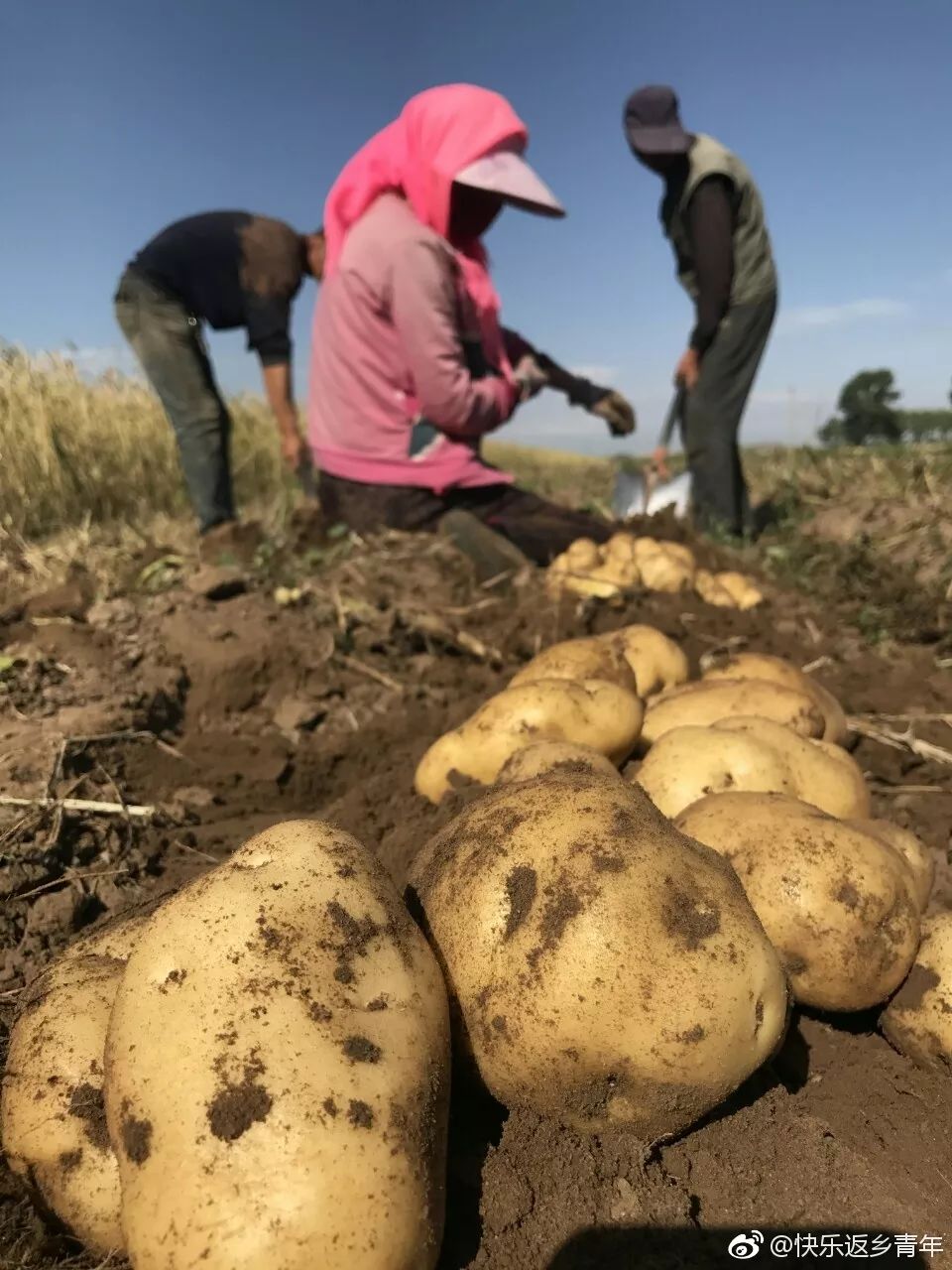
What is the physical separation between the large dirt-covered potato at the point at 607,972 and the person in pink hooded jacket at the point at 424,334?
3.13m

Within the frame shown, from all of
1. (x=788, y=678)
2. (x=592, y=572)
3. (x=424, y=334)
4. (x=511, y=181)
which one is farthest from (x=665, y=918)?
(x=511, y=181)

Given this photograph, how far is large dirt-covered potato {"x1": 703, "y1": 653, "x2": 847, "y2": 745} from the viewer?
233 cm

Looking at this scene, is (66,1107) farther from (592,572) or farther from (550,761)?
(592,572)

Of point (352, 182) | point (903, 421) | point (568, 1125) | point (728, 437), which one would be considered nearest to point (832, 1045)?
point (568, 1125)

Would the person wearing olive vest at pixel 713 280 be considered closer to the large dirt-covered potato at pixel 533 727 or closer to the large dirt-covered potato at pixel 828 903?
the large dirt-covered potato at pixel 533 727

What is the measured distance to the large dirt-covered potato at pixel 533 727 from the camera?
6.63 ft

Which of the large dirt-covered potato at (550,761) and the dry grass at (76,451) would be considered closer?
the large dirt-covered potato at (550,761)

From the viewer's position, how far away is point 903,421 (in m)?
11.5

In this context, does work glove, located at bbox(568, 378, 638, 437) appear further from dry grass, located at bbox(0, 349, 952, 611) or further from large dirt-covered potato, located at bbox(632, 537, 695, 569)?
large dirt-covered potato, located at bbox(632, 537, 695, 569)

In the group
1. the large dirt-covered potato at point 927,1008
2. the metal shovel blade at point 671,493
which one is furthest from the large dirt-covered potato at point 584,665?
the metal shovel blade at point 671,493

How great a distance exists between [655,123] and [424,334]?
9.01 feet

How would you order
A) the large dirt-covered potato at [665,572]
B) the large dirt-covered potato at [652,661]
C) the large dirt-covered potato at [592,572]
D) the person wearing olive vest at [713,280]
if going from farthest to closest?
the person wearing olive vest at [713,280] < the large dirt-covered potato at [665,572] < the large dirt-covered potato at [592,572] < the large dirt-covered potato at [652,661]
